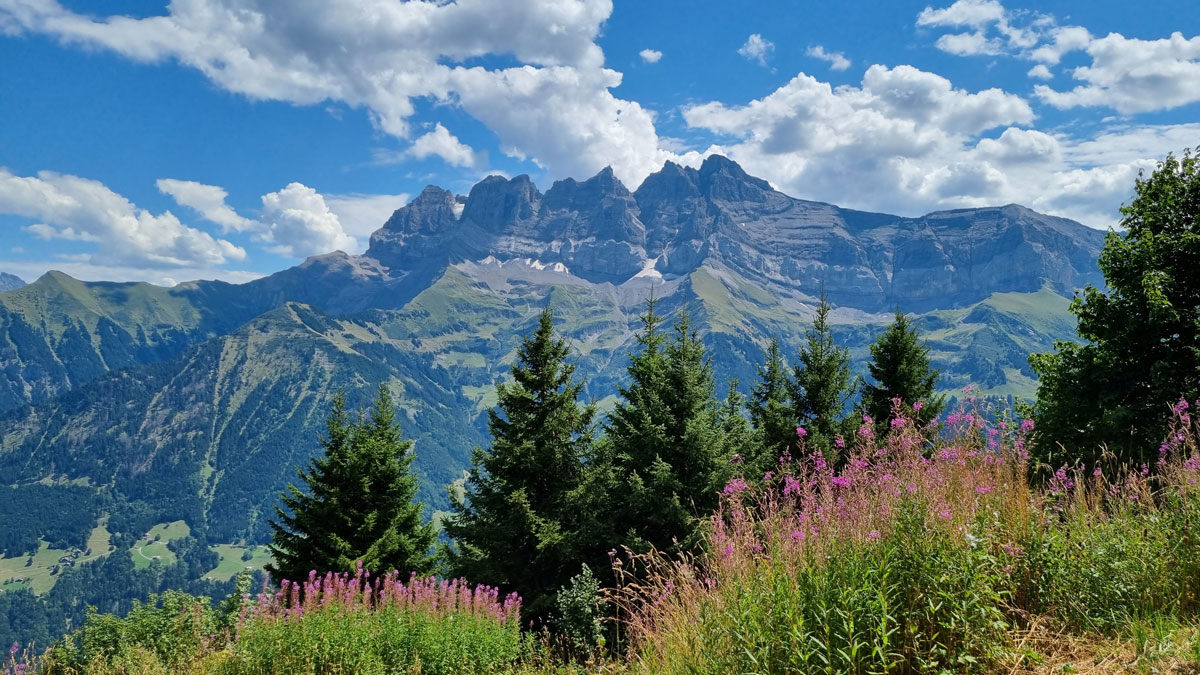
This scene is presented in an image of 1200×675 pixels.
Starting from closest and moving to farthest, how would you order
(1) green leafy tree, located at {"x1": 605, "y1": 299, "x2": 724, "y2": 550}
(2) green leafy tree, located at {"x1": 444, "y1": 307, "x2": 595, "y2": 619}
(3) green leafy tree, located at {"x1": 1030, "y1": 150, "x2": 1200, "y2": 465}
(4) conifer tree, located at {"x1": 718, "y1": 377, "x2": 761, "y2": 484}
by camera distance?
(3) green leafy tree, located at {"x1": 1030, "y1": 150, "x2": 1200, "y2": 465} < (1) green leafy tree, located at {"x1": 605, "y1": 299, "x2": 724, "y2": 550} < (4) conifer tree, located at {"x1": 718, "y1": 377, "x2": 761, "y2": 484} < (2) green leafy tree, located at {"x1": 444, "y1": 307, "x2": 595, "y2": 619}

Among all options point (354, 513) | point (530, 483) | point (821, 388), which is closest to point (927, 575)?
point (530, 483)

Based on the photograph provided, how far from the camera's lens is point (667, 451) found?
58.7ft

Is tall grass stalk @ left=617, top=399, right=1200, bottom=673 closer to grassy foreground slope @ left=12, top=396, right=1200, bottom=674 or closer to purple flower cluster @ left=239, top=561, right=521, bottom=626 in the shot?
grassy foreground slope @ left=12, top=396, right=1200, bottom=674

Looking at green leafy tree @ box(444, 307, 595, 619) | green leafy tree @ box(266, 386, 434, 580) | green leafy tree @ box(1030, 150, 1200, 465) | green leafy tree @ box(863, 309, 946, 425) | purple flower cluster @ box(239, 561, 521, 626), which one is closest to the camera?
purple flower cluster @ box(239, 561, 521, 626)

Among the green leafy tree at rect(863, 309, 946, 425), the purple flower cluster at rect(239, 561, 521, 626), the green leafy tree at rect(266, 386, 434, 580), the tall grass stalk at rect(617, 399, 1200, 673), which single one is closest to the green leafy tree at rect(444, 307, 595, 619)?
the green leafy tree at rect(266, 386, 434, 580)

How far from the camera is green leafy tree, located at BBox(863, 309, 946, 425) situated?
24.3 m

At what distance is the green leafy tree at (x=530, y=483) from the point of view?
18.9 m

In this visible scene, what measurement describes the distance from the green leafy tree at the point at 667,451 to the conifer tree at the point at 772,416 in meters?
2.04

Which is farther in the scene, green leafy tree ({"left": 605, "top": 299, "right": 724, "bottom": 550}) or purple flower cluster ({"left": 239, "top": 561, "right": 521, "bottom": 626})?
green leafy tree ({"left": 605, "top": 299, "right": 724, "bottom": 550})

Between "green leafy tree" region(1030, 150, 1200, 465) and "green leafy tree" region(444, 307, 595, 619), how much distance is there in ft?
43.5

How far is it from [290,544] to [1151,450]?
25715 millimetres

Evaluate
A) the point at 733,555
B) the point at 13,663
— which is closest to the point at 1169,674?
the point at 733,555

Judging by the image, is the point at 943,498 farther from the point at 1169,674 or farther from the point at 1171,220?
the point at 1171,220

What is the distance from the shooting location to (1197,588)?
428 cm
